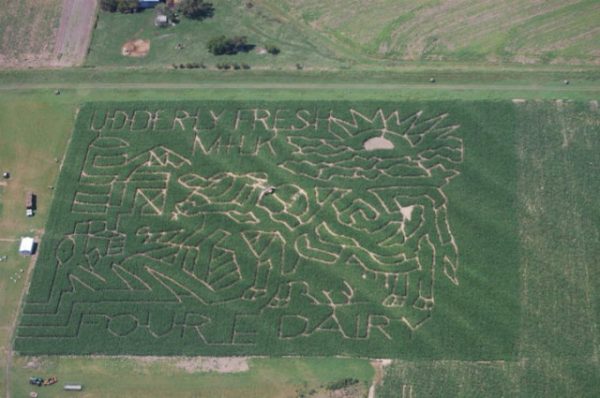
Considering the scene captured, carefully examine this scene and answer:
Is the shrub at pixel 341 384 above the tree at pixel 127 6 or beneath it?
beneath

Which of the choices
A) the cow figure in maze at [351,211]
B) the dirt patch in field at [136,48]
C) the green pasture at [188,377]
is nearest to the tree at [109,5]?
the dirt patch in field at [136,48]

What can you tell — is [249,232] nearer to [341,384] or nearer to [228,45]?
[341,384]

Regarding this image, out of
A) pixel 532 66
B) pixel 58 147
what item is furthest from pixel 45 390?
pixel 532 66

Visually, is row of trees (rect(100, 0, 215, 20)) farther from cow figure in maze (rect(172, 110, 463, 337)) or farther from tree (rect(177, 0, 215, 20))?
cow figure in maze (rect(172, 110, 463, 337))

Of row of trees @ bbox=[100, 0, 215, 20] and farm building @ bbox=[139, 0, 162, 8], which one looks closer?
row of trees @ bbox=[100, 0, 215, 20]

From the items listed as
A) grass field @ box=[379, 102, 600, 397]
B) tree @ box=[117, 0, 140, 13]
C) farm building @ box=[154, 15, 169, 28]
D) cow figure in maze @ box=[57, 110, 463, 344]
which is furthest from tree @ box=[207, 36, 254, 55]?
grass field @ box=[379, 102, 600, 397]

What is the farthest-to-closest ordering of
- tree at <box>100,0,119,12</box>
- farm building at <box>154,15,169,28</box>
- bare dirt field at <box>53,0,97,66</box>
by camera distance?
tree at <box>100,0,119,12</box>, farm building at <box>154,15,169,28</box>, bare dirt field at <box>53,0,97,66</box>

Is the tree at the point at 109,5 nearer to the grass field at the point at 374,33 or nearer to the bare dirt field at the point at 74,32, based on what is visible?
the grass field at the point at 374,33
